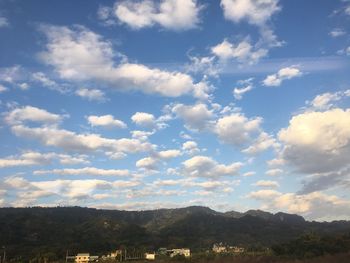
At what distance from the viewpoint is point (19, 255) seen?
537ft

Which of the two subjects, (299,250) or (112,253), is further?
(112,253)

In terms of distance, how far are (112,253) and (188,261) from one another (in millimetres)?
71750

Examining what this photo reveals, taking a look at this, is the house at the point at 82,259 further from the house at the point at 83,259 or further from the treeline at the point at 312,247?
the treeline at the point at 312,247

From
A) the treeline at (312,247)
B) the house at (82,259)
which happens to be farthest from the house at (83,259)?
the treeline at (312,247)

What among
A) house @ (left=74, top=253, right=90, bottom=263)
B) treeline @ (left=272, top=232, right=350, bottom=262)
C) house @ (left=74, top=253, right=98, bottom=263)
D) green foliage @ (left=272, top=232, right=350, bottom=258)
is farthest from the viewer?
house @ (left=74, top=253, right=98, bottom=263)

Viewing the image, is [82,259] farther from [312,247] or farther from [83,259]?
[312,247]

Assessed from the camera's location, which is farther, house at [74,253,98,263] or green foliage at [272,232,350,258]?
house at [74,253,98,263]

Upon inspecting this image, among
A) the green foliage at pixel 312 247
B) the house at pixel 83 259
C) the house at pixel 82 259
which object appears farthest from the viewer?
the house at pixel 83 259

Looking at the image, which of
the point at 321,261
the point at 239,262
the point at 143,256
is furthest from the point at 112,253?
the point at 321,261

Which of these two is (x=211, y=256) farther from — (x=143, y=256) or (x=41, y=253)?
(x=41, y=253)

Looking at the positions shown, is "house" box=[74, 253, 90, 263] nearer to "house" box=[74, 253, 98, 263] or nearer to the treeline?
"house" box=[74, 253, 98, 263]

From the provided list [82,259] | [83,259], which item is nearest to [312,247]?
[83,259]

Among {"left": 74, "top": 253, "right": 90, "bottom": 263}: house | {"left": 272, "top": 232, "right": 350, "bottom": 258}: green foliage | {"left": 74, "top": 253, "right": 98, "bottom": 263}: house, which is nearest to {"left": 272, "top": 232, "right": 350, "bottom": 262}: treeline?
{"left": 272, "top": 232, "right": 350, "bottom": 258}: green foliage

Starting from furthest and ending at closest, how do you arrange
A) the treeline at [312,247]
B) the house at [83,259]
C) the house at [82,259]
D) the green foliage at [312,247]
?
the house at [83,259]
the house at [82,259]
the green foliage at [312,247]
the treeline at [312,247]
